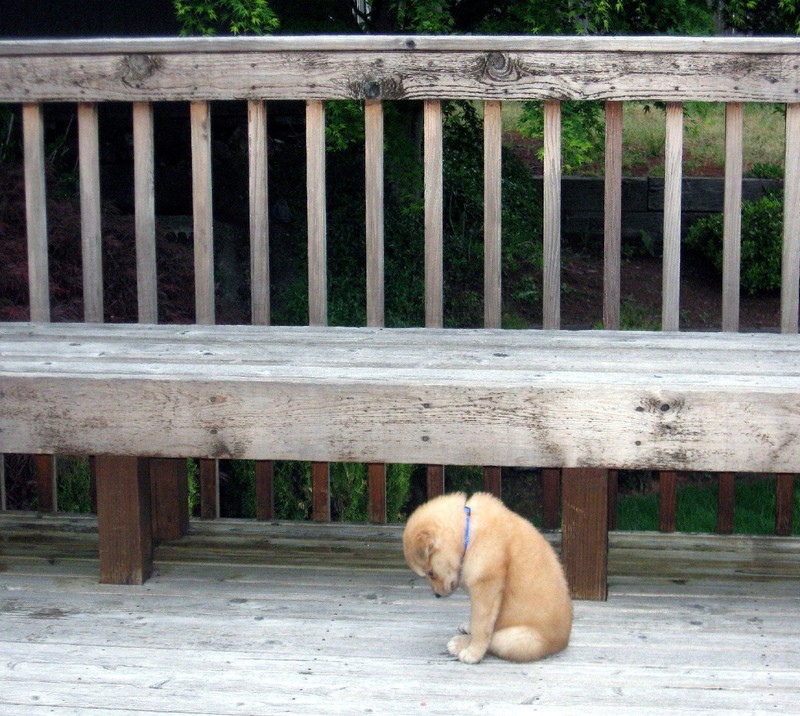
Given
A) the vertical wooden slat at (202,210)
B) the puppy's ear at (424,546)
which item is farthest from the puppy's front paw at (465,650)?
the vertical wooden slat at (202,210)

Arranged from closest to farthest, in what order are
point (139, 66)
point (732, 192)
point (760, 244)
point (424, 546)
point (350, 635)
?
point (424, 546), point (350, 635), point (732, 192), point (139, 66), point (760, 244)

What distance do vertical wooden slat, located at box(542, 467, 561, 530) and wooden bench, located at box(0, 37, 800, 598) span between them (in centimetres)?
19

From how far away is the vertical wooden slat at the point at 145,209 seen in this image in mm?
3773

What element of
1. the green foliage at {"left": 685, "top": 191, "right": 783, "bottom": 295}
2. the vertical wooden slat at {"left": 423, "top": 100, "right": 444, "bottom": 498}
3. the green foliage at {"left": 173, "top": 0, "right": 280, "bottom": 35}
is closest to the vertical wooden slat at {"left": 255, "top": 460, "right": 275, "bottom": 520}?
the vertical wooden slat at {"left": 423, "top": 100, "right": 444, "bottom": 498}

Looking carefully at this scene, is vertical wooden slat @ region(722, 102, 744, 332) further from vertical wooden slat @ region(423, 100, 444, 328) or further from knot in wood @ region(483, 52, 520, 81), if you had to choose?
vertical wooden slat @ region(423, 100, 444, 328)

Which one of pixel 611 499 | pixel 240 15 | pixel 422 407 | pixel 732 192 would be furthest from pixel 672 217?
pixel 240 15

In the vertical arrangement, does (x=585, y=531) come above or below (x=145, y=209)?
below

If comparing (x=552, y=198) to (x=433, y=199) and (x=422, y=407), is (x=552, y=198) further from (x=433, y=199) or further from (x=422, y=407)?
(x=422, y=407)

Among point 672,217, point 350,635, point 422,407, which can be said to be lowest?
point 350,635

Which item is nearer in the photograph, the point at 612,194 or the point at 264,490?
the point at 612,194

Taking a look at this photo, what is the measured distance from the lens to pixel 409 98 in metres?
3.74

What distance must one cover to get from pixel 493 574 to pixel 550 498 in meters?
1.23

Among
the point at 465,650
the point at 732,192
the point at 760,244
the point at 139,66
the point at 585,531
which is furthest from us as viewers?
the point at 760,244

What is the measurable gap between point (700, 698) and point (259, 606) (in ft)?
3.83
